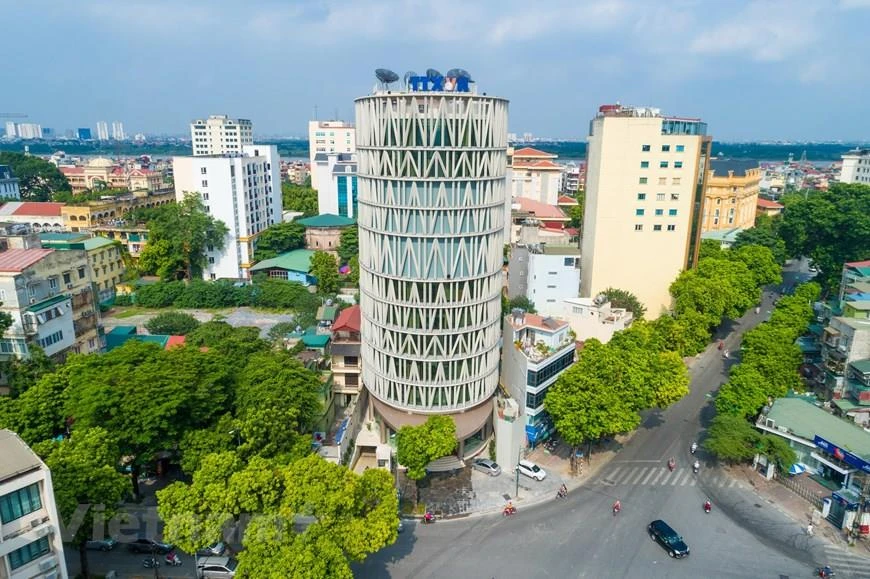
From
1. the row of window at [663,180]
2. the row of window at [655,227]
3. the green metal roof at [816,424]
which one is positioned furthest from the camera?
the row of window at [655,227]

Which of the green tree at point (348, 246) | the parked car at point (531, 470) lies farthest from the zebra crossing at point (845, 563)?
the green tree at point (348, 246)

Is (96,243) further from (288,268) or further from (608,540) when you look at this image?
(608,540)

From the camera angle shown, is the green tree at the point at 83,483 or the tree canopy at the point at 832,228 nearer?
the green tree at the point at 83,483

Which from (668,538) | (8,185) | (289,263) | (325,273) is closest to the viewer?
(668,538)

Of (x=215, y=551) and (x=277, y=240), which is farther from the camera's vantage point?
(x=277, y=240)

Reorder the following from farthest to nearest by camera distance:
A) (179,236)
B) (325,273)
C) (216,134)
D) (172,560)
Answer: (216,134)
(179,236)
(325,273)
(172,560)

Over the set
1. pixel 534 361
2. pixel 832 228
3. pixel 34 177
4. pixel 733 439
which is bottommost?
pixel 733 439

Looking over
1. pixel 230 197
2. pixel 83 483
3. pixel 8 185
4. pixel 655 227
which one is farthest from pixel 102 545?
pixel 8 185

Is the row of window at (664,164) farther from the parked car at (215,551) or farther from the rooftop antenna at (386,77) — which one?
the parked car at (215,551)

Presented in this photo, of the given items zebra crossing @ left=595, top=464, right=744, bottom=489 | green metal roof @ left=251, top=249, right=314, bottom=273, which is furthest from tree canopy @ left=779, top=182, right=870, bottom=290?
green metal roof @ left=251, top=249, right=314, bottom=273
